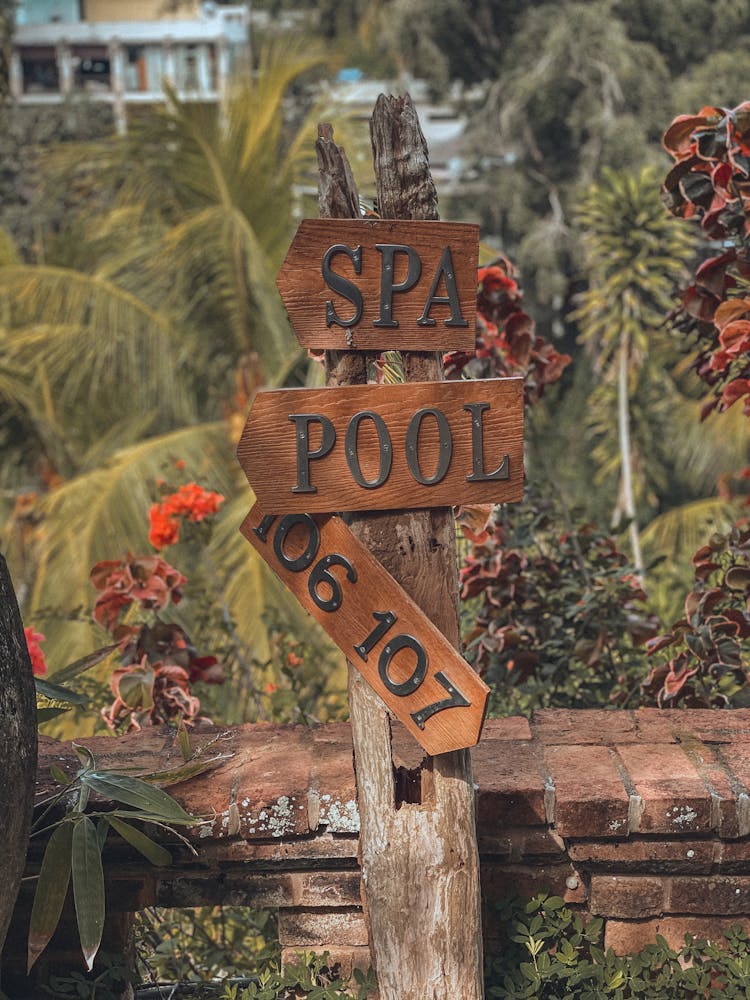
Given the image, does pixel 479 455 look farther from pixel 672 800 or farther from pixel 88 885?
pixel 88 885

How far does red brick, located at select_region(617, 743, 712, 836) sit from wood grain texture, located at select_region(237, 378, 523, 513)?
59 cm

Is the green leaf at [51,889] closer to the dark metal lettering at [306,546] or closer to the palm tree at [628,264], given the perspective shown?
the dark metal lettering at [306,546]

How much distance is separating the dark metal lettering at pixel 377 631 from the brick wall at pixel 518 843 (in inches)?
10.5

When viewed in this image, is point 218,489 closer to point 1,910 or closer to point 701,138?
point 701,138

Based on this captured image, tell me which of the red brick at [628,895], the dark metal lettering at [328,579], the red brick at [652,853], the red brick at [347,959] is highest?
the dark metal lettering at [328,579]

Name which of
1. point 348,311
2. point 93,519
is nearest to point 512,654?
point 348,311

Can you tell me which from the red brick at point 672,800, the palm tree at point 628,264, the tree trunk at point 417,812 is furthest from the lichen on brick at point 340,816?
the palm tree at point 628,264

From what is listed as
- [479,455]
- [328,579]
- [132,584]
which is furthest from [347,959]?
[132,584]

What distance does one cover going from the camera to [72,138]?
637 inches

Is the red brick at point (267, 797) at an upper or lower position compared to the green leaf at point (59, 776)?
lower

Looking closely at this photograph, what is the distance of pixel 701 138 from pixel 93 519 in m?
3.64

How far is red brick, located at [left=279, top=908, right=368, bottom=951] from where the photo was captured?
199 cm

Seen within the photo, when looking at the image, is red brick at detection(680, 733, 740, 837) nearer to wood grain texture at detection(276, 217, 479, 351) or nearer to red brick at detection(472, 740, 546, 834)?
red brick at detection(472, 740, 546, 834)

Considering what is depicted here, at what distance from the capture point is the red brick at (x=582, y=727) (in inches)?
85.1
